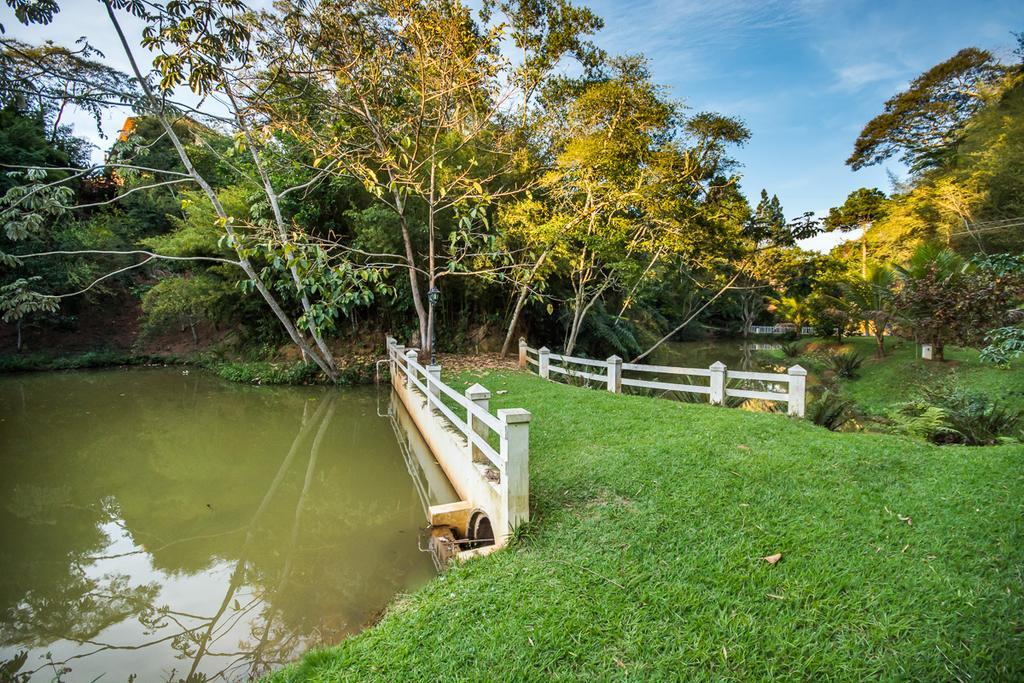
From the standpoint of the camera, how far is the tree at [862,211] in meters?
14.3

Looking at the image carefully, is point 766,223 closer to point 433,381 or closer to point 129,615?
point 433,381

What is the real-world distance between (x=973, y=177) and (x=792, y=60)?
444 inches

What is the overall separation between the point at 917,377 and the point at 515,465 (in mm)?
12992

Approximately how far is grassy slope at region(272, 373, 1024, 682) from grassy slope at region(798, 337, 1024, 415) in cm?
650

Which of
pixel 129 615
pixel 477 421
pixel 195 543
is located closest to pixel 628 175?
pixel 477 421

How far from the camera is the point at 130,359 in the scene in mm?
18344

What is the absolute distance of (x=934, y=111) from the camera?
20312 millimetres

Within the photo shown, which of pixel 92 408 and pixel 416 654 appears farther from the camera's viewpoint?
pixel 92 408

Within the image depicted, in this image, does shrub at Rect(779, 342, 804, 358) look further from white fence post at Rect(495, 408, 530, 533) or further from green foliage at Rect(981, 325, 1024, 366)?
white fence post at Rect(495, 408, 530, 533)

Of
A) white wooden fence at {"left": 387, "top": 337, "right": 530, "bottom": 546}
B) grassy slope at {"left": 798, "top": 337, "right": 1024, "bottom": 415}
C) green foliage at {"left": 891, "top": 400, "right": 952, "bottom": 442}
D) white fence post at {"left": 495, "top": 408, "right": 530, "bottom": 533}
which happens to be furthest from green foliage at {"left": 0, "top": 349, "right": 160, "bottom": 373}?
grassy slope at {"left": 798, "top": 337, "right": 1024, "bottom": 415}

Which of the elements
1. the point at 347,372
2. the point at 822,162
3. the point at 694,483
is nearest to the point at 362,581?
the point at 694,483

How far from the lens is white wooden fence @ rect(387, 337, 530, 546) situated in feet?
11.4

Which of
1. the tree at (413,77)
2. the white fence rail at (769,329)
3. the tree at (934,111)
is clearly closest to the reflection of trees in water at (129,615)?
the tree at (413,77)

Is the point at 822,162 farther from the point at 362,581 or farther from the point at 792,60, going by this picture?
the point at 362,581
